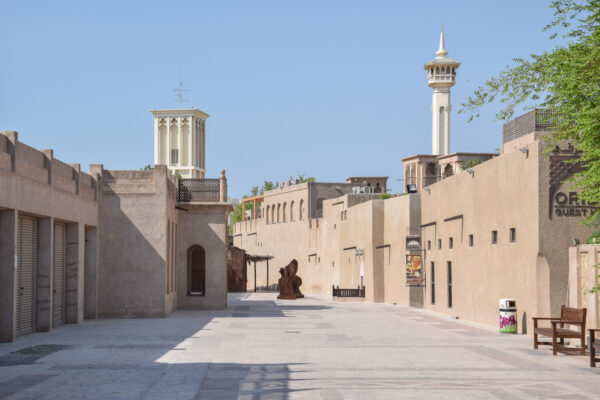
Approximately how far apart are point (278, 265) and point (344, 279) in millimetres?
25369

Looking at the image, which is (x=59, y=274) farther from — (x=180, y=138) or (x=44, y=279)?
(x=180, y=138)

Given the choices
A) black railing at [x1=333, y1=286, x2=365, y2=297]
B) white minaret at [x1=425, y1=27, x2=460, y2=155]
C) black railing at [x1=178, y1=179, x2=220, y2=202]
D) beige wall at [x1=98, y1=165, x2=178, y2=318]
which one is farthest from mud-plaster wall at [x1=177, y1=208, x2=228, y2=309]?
white minaret at [x1=425, y1=27, x2=460, y2=155]

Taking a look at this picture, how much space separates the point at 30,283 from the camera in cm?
2158

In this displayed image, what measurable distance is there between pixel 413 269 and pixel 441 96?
60.4m

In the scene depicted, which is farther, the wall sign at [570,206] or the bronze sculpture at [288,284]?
the bronze sculpture at [288,284]

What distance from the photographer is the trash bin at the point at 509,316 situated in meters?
22.4

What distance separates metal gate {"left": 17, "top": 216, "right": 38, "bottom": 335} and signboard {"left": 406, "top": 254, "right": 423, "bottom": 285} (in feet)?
61.7

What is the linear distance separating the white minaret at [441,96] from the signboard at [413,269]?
184 ft

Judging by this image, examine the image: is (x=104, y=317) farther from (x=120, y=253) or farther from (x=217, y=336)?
(x=217, y=336)

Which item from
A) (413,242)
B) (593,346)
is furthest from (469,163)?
(593,346)

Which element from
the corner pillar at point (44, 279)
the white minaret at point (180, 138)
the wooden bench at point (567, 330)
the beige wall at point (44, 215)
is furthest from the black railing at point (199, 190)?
the white minaret at point (180, 138)

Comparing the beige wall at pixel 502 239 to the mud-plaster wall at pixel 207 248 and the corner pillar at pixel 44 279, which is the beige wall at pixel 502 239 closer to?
the mud-plaster wall at pixel 207 248

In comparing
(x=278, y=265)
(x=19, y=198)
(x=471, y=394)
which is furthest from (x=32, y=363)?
(x=278, y=265)

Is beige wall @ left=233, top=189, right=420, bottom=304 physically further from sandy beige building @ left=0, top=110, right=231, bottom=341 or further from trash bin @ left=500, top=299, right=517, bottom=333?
trash bin @ left=500, top=299, right=517, bottom=333
